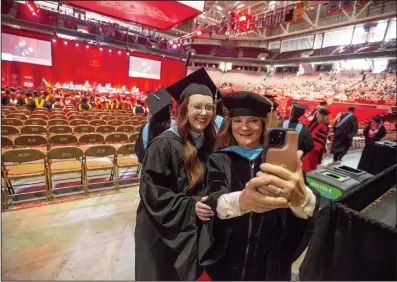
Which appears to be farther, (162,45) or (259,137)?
(162,45)

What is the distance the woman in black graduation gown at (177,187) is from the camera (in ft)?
3.69

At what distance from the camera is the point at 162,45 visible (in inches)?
709

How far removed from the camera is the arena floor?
6.45 feet

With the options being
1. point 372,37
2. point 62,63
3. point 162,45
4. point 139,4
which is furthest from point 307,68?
point 62,63

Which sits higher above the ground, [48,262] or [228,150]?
[228,150]

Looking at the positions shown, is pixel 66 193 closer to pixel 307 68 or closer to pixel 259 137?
pixel 259 137

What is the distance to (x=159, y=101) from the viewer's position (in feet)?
5.80

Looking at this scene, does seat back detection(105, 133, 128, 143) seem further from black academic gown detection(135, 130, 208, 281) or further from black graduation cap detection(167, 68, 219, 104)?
black academic gown detection(135, 130, 208, 281)

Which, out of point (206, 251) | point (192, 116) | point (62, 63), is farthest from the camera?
point (62, 63)

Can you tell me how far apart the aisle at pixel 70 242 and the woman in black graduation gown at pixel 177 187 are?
843mm

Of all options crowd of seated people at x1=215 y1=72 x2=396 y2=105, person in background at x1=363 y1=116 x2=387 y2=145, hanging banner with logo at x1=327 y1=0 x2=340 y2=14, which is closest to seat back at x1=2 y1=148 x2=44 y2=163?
person in background at x1=363 y1=116 x2=387 y2=145

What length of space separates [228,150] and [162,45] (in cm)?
1923

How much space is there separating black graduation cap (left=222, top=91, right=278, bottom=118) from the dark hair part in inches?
34.5

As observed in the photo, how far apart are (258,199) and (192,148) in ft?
2.48
